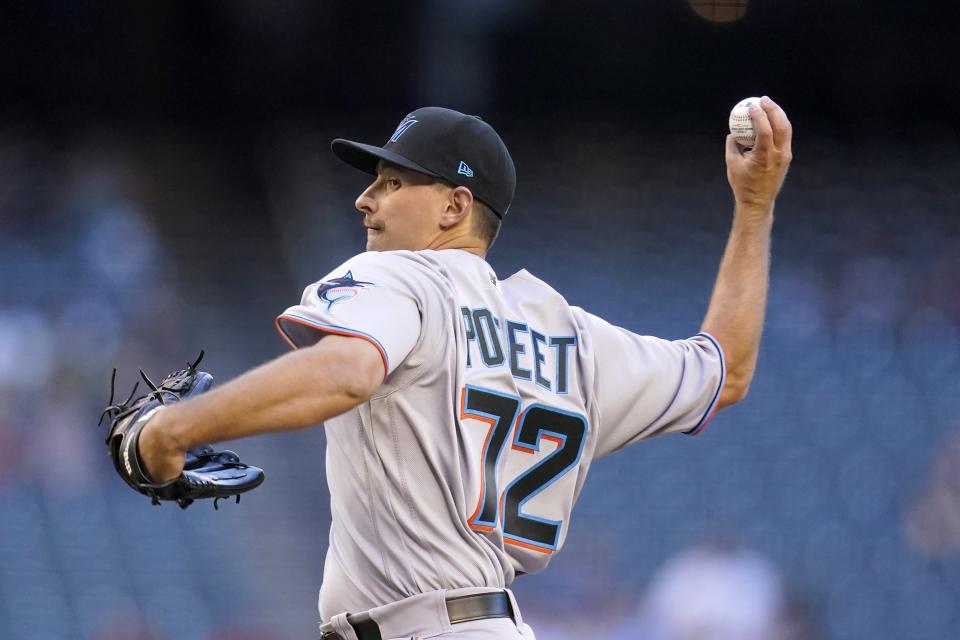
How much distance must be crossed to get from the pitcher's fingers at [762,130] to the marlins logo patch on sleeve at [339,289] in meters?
0.92

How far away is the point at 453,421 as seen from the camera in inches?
80.4

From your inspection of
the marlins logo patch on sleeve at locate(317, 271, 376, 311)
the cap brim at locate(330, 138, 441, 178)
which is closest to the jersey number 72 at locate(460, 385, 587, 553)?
the marlins logo patch on sleeve at locate(317, 271, 376, 311)

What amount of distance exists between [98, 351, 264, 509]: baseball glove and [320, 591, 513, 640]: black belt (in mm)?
301

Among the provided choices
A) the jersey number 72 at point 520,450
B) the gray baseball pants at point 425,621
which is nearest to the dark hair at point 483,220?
the jersey number 72 at point 520,450

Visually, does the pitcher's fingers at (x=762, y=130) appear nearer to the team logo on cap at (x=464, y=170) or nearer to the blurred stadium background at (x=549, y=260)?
the team logo on cap at (x=464, y=170)

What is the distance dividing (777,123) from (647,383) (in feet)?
1.89

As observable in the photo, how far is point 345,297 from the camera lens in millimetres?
1890

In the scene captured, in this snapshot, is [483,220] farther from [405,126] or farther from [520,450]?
[520,450]

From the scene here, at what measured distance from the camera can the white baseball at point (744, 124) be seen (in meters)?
2.44

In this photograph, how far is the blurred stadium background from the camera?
5.74 metres

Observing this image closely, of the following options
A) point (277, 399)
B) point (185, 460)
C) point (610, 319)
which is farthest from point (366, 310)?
point (610, 319)

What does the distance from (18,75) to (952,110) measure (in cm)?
482

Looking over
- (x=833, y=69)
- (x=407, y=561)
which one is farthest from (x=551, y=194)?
(x=407, y=561)

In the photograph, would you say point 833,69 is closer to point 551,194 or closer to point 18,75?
point 551,194
